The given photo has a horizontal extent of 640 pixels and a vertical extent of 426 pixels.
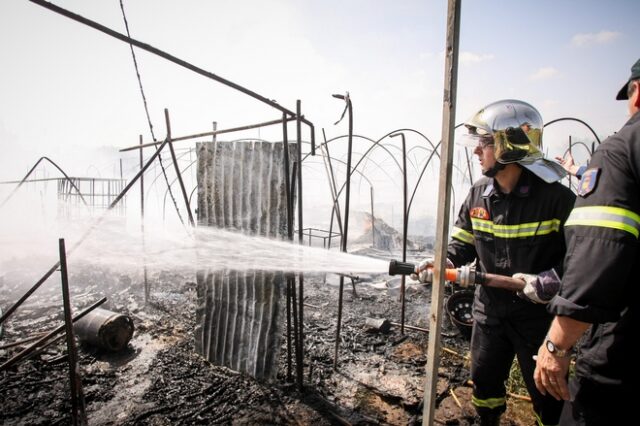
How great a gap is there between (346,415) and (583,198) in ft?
13.0

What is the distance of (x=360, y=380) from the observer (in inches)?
201

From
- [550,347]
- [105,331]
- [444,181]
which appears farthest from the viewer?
[105,331]

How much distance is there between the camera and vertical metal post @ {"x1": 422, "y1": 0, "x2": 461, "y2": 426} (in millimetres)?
1396

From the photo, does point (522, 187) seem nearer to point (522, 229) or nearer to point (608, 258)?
→ point (522, 229)

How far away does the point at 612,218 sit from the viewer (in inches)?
64.8

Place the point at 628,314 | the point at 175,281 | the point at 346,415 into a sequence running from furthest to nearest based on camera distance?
the point at 175,281 < the point at 346,415 < the point at 628,314

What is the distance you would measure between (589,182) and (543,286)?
1101mm

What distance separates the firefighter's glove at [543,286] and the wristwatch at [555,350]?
2.36ft

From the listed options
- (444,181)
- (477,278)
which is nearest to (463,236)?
(477,278)

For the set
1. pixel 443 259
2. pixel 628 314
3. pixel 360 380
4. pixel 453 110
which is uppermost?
pixel 453 110

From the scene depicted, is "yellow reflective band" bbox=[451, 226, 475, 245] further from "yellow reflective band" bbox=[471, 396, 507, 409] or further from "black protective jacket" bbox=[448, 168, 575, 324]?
"yellow reflective band" bbox=[471, 396, 507, 409]

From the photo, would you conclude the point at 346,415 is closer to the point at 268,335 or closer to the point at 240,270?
the point at 268,335

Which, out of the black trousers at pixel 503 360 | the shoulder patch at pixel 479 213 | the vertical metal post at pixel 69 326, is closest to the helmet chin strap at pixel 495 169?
the shoulder patch at pixel 479 213

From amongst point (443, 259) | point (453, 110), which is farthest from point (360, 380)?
point (453, 110)
